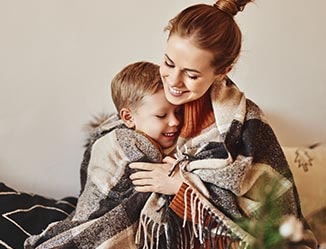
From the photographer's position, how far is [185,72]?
131 cm

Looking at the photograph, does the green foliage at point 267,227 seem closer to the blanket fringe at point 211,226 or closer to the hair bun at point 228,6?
the blanket fringe at point 211,226

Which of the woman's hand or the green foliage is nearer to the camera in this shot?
the green foliage

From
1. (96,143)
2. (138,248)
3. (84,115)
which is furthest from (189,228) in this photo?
(84,115)

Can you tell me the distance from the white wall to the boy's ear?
0.42 m

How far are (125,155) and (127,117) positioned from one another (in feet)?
0.27

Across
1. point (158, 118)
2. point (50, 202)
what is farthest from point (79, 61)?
point (158, 118)

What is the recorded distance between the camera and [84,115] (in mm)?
1848

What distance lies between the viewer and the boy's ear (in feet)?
4.67

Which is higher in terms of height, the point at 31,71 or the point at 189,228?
the point at 31,71

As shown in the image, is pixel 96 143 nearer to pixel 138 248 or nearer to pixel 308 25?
pixel 138 248

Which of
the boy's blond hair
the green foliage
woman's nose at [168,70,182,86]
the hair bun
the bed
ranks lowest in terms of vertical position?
the bed

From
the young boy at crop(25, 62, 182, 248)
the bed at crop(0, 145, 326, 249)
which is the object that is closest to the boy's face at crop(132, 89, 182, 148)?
the young boy at crop(25, 62, 182, 248)

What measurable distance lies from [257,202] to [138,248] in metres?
0.27

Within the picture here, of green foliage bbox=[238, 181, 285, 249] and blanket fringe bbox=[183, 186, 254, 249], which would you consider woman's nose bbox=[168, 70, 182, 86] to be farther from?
green foliage bbox=[238, 181, 285, 249]
